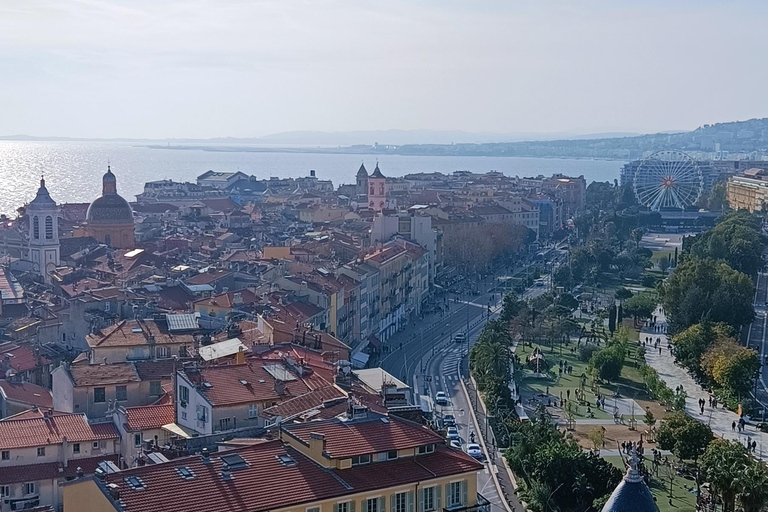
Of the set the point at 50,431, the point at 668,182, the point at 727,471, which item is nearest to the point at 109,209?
the point at 50,431

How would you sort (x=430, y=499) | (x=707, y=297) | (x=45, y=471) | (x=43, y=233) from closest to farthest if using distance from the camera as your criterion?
(x=430, y=499) → (x=45, y=471) → (x=707, y=297) → (x=43, y=233)

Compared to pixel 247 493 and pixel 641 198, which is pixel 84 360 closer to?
pixel 247 493

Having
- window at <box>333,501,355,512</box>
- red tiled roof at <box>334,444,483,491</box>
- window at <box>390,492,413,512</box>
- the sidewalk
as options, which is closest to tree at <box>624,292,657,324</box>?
the sidewalk

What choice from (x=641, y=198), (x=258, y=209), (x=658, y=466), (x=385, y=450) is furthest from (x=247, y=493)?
(x=641, y=198)

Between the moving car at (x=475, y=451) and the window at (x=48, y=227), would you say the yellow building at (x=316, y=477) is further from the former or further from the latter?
the window at (x=48, y=227)

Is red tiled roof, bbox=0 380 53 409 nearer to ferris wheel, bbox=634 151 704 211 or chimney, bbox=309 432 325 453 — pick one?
chimney, bbox=309 432 325 453

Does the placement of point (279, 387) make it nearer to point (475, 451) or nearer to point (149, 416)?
point (149, 416)
